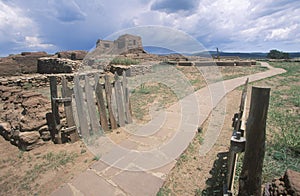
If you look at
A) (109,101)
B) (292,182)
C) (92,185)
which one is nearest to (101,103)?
(109,101)

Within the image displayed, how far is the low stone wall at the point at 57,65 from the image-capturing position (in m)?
12.6

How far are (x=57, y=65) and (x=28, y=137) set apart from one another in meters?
11.7

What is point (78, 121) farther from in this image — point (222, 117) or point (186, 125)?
point (222, 117)

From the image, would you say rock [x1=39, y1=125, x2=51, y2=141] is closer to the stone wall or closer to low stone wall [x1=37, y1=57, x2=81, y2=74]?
low stone wall [x1=37, y1=57, x2=81, y2=74]

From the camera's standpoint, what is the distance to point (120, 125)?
394 cm

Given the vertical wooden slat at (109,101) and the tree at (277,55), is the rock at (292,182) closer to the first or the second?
the vertical wooden slat at (109,101)

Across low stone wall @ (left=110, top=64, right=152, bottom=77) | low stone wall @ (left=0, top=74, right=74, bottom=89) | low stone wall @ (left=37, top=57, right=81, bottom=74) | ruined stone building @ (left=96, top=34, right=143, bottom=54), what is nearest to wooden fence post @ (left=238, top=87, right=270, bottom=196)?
low stone wall @ (left=0, top=74, right=74, bottom=89)

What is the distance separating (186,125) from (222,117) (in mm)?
1340

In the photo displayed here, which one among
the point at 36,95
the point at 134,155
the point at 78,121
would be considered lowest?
the point at 134,155

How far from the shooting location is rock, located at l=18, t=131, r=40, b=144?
3.17 metres

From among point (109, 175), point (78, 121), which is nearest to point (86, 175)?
point (109, 175)

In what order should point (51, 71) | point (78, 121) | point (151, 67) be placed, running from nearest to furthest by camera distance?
point (78, 121) < point (51, 71) < point (151, 67)

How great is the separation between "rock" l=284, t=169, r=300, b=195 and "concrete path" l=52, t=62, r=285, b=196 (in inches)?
52.0

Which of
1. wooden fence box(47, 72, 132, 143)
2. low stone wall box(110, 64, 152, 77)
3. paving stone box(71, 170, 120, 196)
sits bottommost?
paving stone box(71, 170, 120, 196)
